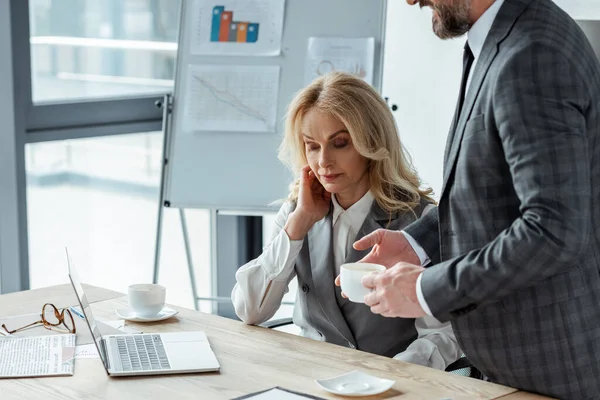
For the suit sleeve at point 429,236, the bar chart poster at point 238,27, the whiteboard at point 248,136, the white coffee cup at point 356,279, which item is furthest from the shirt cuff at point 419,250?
the bar chart poster at point 238,27

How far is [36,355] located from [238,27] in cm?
203

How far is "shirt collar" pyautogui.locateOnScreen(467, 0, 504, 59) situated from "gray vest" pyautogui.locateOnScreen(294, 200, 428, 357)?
2.38 feet

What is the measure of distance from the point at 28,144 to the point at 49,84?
28cm

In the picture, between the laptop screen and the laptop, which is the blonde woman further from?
the laptop screen

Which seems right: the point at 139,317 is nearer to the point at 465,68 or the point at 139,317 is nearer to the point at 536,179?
the point at 465,68

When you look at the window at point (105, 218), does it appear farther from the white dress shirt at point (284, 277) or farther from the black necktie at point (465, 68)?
the black necktie at point (465, 68)

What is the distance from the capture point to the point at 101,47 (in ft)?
13.0

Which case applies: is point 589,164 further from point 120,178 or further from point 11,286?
point 120,178

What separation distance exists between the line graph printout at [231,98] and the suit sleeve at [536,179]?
2109mm

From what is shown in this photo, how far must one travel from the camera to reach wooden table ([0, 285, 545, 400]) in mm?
1643

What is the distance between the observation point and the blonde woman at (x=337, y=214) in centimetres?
226

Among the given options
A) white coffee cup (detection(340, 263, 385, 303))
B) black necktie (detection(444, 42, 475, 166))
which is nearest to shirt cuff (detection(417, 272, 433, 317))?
white coffee cup (detection(340, 263, 385, 303))

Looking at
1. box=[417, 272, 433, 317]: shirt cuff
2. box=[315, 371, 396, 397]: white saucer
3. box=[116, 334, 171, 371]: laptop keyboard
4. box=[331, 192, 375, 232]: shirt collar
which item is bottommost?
box=[116, 334, 171, 371]: laptop keyboard

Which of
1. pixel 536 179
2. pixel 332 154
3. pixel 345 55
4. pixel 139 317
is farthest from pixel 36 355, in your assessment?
pixel 345 55
